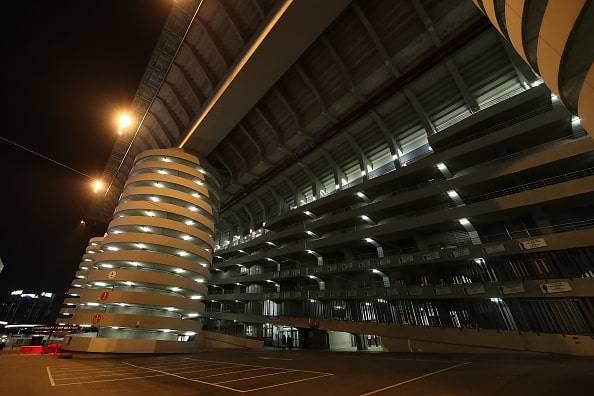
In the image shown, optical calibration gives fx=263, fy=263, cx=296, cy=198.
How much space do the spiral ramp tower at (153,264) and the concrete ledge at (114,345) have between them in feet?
0.23

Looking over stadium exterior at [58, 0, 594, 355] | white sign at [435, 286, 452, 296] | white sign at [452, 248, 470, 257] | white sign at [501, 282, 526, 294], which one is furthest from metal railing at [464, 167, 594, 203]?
white sign at [435, 286, 452, 296]

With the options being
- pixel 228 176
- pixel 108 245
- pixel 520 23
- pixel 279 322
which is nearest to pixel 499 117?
pixel 520 23

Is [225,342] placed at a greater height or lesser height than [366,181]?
lesser

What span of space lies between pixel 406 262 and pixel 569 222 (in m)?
11.1

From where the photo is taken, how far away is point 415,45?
22.5m

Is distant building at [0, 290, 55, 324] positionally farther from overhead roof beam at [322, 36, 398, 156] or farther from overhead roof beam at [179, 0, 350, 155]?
overhead roof beam at [322, 36, 398, 156]

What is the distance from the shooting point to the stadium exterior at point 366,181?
1773 cm

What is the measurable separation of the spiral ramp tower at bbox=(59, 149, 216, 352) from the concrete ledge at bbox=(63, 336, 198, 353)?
2.8 inches

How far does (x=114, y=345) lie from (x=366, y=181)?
2692 cm

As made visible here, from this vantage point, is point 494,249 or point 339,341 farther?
point 339,341

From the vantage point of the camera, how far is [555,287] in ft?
51.1

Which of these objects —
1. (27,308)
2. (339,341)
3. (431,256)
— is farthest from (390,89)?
(27,308)

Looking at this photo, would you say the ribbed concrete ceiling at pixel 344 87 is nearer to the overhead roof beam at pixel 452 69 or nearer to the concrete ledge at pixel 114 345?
the overhead roof beam at pixel 452 69

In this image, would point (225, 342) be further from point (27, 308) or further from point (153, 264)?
point (27, 308)
